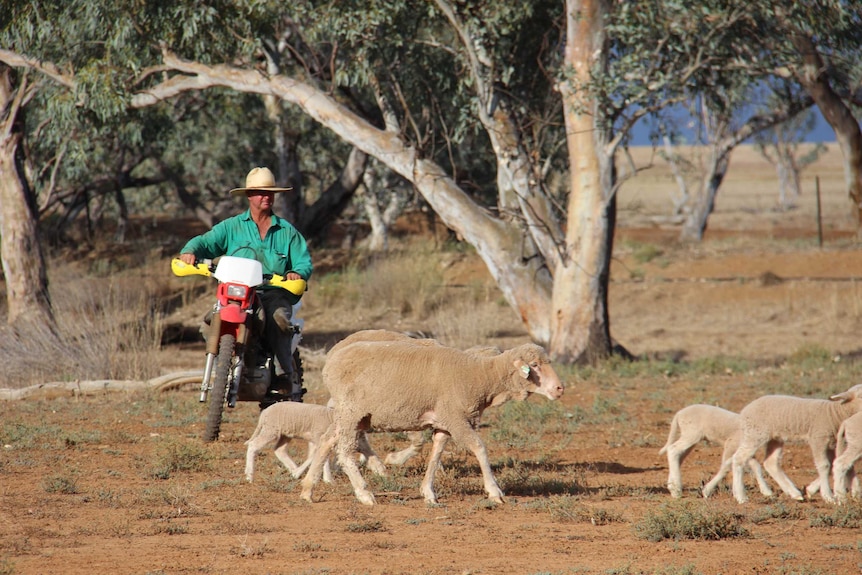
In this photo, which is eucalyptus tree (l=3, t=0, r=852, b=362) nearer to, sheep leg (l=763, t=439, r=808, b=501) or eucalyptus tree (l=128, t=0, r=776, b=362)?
eucalyptus tree (l=128, t=0, r=776, b=362)

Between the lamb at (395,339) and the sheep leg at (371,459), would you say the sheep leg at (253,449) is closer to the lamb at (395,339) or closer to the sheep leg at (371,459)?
the lamb at (395,339)

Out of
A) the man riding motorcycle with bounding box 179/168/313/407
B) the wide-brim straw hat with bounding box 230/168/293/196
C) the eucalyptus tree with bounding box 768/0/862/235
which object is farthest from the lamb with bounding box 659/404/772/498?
the eucalyptus tree with bounding box 768/0/862/235

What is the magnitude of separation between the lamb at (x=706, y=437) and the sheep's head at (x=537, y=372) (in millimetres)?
1262

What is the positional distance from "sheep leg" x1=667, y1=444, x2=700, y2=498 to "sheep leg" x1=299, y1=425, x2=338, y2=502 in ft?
8.23

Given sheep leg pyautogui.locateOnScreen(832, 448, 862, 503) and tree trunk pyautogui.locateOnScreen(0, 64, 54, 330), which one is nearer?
sheep leg pyautogui.locateOnScreen(832, 448, 862, 503)

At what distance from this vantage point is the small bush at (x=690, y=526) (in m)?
6.35

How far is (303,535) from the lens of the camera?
6.20m

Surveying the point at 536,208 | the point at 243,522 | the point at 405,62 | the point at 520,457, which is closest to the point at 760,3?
the point at 536,208

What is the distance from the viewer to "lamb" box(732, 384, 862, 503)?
302 inches

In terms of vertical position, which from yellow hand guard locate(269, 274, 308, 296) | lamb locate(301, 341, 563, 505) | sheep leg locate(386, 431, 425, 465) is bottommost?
sheep leg locate(386, 431, 425, 465)

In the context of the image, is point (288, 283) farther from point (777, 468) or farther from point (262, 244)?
point (777, 468)

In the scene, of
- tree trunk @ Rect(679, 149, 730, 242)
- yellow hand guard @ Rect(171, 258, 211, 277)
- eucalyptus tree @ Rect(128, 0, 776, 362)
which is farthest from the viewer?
tree trunk @ Rect(679, 149, 730, 242)

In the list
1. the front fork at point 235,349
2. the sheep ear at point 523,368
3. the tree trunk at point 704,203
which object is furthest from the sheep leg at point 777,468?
the tree trunk at point 704,203

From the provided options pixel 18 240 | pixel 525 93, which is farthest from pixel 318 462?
pixel 525 93
